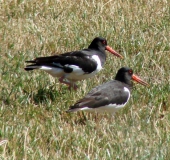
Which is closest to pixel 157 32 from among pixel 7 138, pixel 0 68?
pixel 0 68

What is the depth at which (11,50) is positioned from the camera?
1066 centimetres

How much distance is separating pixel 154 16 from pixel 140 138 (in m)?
4.92

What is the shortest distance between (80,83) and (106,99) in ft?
4.53

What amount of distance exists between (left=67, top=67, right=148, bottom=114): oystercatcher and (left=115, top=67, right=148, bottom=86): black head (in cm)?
14

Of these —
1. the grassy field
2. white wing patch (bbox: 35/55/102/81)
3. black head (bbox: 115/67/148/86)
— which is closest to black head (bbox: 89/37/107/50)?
the grassy field

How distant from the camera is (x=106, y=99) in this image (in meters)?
8.70

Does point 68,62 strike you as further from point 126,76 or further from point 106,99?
point 106,99

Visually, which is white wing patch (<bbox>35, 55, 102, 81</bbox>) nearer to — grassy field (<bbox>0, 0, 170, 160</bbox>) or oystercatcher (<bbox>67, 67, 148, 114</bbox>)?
grassy field (<bbox>0, 0, 170, 160</bbox>)

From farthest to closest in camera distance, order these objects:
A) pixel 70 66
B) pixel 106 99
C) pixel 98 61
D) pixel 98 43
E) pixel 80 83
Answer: pixel 98 43 → pixel 80 83 → pixel 98 61 → pixel 70 66 → pixel 106 99

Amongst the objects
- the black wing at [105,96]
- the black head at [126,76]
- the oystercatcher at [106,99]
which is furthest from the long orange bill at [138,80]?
the black wing at [105,96]

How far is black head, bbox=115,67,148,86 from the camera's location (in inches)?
371

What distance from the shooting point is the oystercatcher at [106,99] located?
842 centimetres

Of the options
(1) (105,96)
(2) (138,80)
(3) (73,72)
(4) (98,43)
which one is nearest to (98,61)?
(3) (73,72)

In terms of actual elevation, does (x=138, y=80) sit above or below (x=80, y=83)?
above
